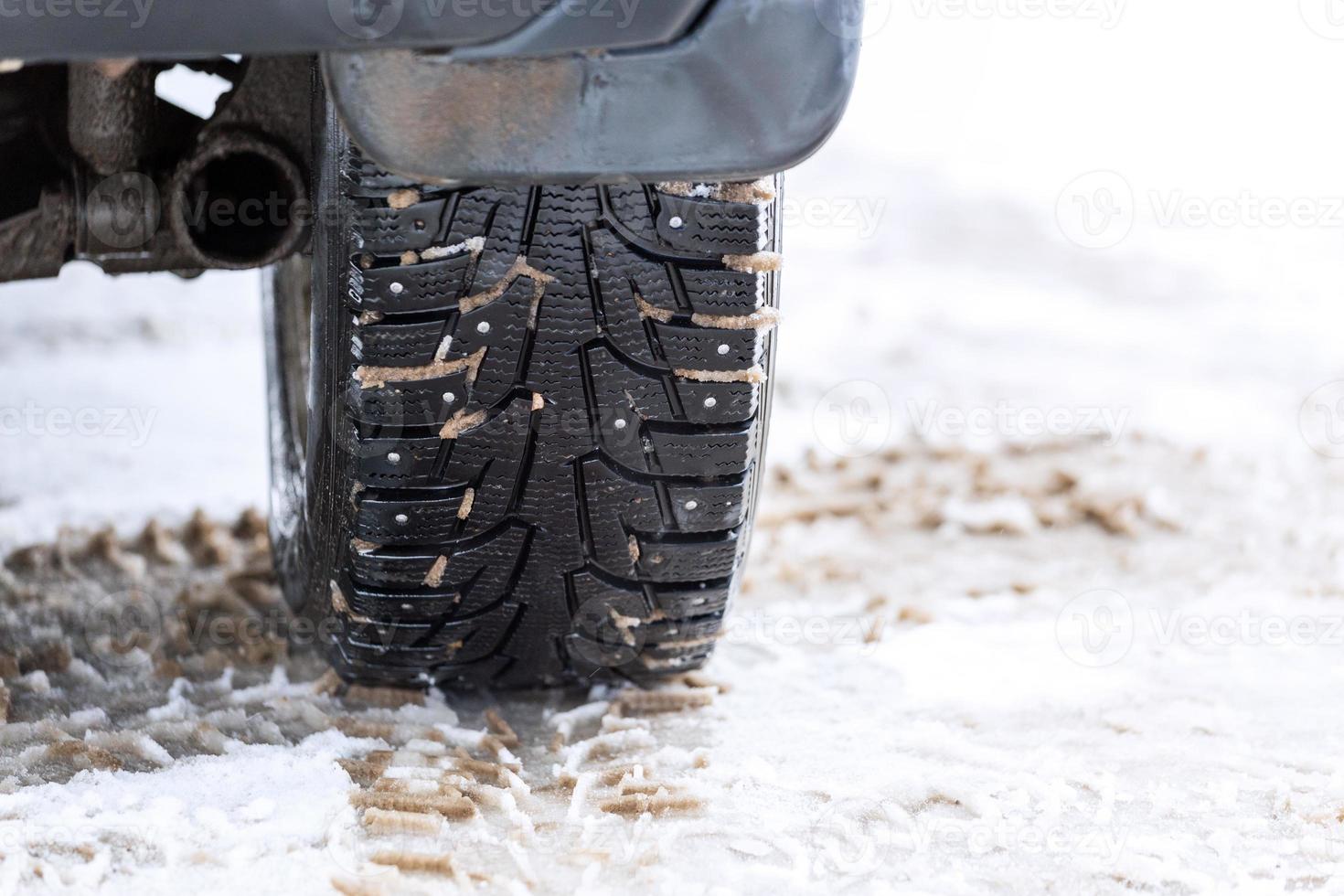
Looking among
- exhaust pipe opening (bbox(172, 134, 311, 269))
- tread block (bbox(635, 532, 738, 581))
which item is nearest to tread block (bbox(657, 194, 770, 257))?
tread block (bbox(635, 532, 738, 581))

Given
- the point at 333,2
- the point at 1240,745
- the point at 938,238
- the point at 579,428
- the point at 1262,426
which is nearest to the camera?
the point at 333,2

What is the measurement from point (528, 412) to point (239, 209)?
48cm

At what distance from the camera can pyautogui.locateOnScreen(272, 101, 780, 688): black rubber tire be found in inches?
52.9

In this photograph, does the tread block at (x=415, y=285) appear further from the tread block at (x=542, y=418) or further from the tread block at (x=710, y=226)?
the tread block at (x=710, y=226)

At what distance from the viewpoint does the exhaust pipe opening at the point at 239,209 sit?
1.54m

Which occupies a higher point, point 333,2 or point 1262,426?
point 333,2

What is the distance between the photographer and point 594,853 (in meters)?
1.30

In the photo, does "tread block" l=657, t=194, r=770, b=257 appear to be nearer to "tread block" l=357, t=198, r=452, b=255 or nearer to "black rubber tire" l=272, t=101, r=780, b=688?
"black rubber tire" l=272, t=101, r=780, b=688

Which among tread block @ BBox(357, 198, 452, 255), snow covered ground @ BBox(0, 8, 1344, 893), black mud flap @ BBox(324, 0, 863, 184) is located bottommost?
snow covered ground @ BBox(0, 8, 1344, 893)

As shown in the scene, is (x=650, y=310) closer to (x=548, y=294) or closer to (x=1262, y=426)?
(x=548, y=294)

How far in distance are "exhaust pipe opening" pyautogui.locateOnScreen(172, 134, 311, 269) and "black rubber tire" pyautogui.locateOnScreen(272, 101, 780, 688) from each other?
0.13 m

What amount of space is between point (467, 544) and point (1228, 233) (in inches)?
175

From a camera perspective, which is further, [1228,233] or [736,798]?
[1228,233]

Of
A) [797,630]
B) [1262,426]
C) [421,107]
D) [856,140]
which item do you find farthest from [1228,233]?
[421,107]
